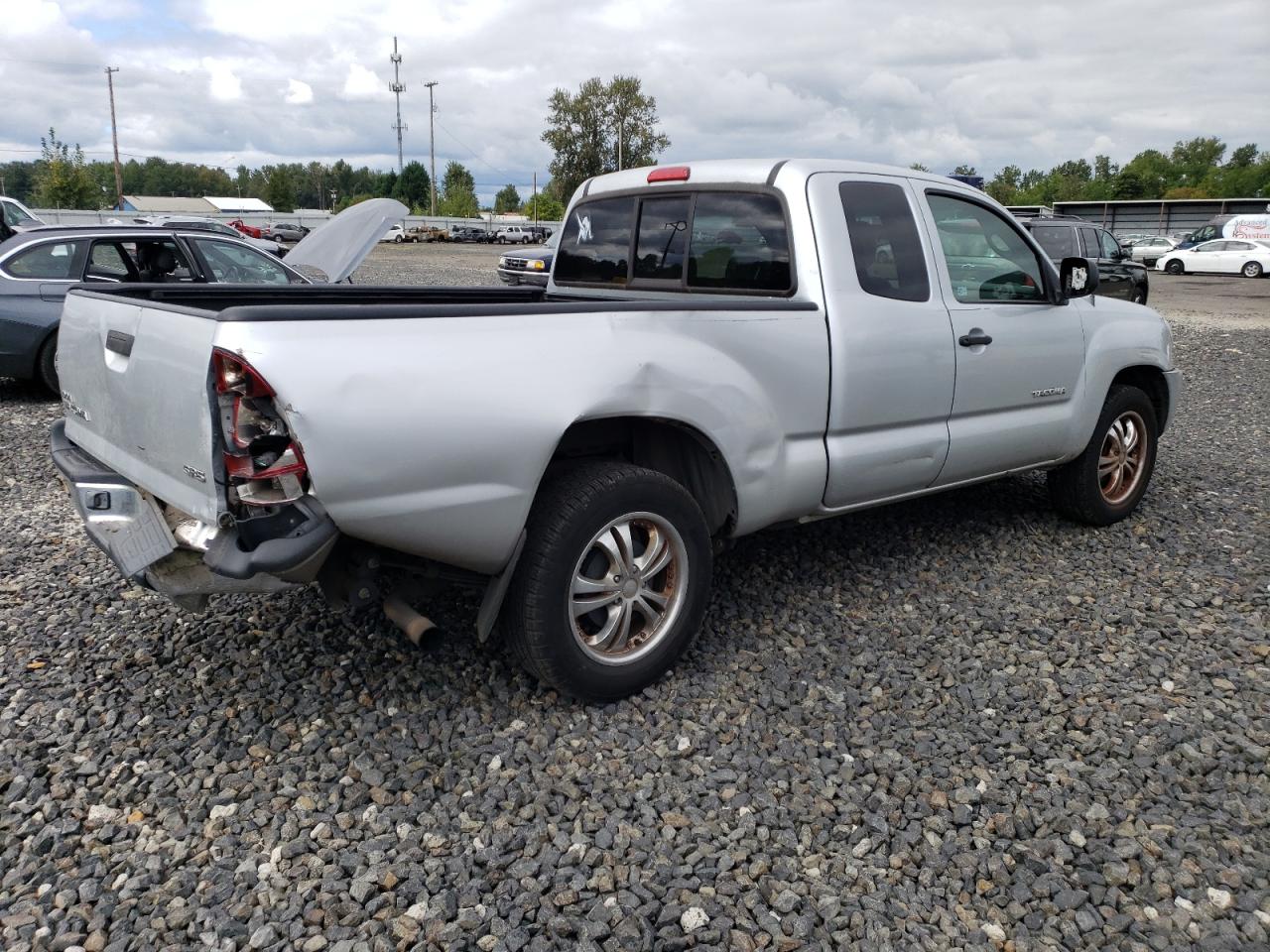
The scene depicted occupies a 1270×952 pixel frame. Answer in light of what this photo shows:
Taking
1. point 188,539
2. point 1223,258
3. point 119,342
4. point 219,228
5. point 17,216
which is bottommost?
point 188,539

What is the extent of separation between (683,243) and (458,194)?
351 ft

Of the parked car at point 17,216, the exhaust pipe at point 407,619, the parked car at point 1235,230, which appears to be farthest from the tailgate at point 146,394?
the parked car at point 1235,230

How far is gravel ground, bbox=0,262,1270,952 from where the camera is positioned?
8.30 feet

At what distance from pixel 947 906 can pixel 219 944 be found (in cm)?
186

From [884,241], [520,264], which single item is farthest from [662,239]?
[520,264]

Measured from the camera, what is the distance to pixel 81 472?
134 inches

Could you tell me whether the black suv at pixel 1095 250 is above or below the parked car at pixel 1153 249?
below

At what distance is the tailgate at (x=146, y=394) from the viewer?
8.91 ft

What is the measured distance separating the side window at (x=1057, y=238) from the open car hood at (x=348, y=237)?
35.6 feet

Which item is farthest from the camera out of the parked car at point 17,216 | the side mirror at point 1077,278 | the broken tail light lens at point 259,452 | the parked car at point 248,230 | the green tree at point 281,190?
the green tree at point 281,190

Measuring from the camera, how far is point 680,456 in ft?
12.6

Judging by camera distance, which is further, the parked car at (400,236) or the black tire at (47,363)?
the parked car at (400,236)

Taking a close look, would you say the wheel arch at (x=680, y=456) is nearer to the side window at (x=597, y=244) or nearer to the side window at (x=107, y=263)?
the side window at (x=597, y=244)

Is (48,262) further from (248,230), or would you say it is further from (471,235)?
(471,235)
